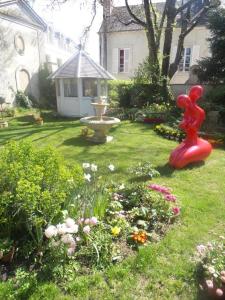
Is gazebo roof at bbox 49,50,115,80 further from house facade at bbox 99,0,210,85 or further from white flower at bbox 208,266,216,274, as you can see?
white flower at bbox 208,266,216,274

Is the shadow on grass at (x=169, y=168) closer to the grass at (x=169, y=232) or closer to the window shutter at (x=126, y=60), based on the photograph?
the grass at (x=169, y=232)

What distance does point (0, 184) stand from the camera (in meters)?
3.24

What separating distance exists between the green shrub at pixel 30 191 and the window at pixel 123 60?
68.6 feet

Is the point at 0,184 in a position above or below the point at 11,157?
below

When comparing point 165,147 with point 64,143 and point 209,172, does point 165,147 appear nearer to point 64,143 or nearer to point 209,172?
point 209,172

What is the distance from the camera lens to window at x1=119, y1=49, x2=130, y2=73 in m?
22.8

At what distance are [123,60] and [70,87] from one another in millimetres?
10461

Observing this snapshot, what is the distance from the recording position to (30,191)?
8.95 ft

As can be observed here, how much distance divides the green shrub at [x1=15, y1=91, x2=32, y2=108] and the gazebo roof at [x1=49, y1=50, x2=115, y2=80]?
153 inches

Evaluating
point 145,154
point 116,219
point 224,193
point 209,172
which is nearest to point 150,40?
point 145,154

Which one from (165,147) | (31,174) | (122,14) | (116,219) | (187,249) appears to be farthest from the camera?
(122,14)

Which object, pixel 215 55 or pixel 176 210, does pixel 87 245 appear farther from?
pixel 215 55

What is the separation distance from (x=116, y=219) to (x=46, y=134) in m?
7.24

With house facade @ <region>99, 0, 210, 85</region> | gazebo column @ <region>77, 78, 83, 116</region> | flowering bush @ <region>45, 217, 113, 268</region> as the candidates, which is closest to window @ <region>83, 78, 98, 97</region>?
gazebo column @ <region>77, 78, 83, 116</region>
